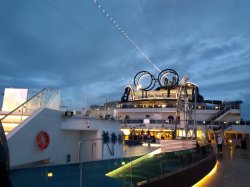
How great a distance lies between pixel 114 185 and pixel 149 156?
1.67 metres

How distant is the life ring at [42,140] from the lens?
8.05 metres

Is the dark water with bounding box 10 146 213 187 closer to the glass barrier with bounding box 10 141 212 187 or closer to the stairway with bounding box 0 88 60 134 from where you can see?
the glass barrier with bounding box 10 141 212 187

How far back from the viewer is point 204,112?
50469 millimetres

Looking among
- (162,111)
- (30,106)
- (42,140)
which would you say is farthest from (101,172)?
(162,111)

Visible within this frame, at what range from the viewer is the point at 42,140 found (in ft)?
27.0

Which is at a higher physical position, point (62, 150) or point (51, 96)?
point (51, 96)

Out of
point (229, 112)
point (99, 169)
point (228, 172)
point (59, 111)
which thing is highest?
point (229, 112)

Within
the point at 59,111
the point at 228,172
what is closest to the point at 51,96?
the point at 59,111

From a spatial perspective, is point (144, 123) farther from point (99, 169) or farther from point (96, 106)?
point (99, 169)

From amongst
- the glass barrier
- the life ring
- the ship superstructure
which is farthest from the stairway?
the ship superstructure

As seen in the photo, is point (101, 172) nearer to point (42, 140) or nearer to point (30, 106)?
point (42, 140)

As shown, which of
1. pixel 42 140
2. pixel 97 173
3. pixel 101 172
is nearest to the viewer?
pixel 97 173

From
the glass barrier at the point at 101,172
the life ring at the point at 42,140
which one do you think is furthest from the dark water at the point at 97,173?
the life ring at the point at 42,140

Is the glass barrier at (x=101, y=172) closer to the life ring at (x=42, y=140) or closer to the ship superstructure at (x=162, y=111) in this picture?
the life ring at (x=42, y=140)
